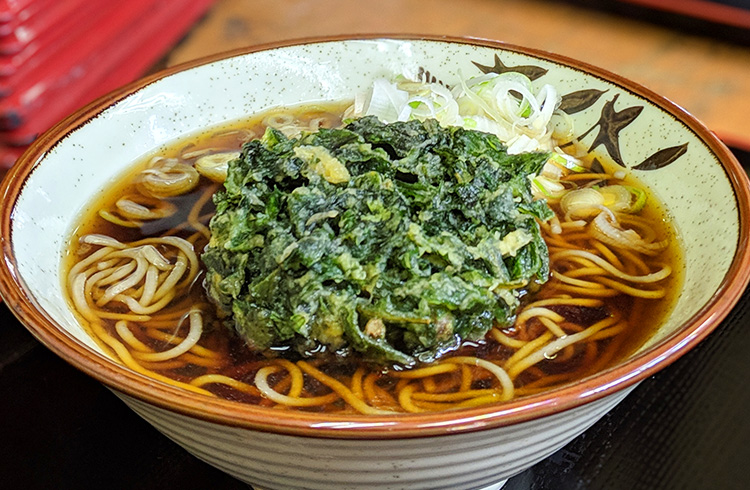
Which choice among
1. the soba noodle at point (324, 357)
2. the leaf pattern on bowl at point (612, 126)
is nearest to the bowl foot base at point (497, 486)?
the soba noodle at point (324, 357)

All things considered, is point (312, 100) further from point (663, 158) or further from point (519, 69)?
point (663, 158)

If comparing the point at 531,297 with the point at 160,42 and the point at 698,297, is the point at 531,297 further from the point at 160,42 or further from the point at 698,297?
the point at 160,42

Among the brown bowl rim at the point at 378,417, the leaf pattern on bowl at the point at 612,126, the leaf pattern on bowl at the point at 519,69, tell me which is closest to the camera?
the brown bowl rim at the point at 378,417

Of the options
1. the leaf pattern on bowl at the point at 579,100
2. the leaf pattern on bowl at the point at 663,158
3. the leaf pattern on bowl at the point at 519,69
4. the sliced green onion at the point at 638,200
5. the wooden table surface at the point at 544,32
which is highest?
the leaf pattern on bowl at the point at 519,69

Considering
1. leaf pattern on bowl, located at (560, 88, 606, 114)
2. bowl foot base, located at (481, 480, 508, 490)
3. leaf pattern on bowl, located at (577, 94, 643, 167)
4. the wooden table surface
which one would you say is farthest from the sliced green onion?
the wooden table surface

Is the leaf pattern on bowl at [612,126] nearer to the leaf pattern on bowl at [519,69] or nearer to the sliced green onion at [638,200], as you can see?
the sliced green onion at [638,200]

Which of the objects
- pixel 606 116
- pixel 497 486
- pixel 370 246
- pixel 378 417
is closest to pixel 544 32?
pixel 606 116
